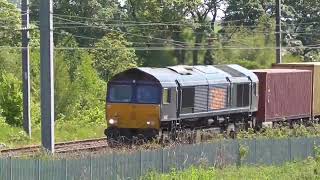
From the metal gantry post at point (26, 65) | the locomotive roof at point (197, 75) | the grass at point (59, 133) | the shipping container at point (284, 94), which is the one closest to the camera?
the locomotive roof at point (197, 75)

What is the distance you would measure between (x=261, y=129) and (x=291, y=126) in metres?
2.90

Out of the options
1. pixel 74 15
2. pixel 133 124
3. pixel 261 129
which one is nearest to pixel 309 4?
pixel 74 15

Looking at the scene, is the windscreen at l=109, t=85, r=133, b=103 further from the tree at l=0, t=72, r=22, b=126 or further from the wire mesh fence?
the tree at l=0, t=72, r=22, b=126

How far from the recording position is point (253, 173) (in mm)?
22703

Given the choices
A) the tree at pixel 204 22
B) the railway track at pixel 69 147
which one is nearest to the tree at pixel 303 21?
the tree at pixel 204 22

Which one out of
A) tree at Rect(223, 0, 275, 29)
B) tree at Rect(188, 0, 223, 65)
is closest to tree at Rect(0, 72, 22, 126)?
tree at Rect(188, 0, 223, 65)

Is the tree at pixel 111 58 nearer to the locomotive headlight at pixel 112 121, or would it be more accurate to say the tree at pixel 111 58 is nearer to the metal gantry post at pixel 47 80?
the locomotive headlight at pixel 112 121

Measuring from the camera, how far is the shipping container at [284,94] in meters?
32.5

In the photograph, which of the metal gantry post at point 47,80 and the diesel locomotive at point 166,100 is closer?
the metal gantry post at point 47,80

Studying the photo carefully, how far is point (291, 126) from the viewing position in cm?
3356

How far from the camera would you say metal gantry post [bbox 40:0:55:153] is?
21.2 m

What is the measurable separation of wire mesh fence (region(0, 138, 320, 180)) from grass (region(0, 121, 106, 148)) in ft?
32.1

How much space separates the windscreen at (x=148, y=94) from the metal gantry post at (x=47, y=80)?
5960 mm

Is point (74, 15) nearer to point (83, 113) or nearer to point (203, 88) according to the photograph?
point (83, 113)
